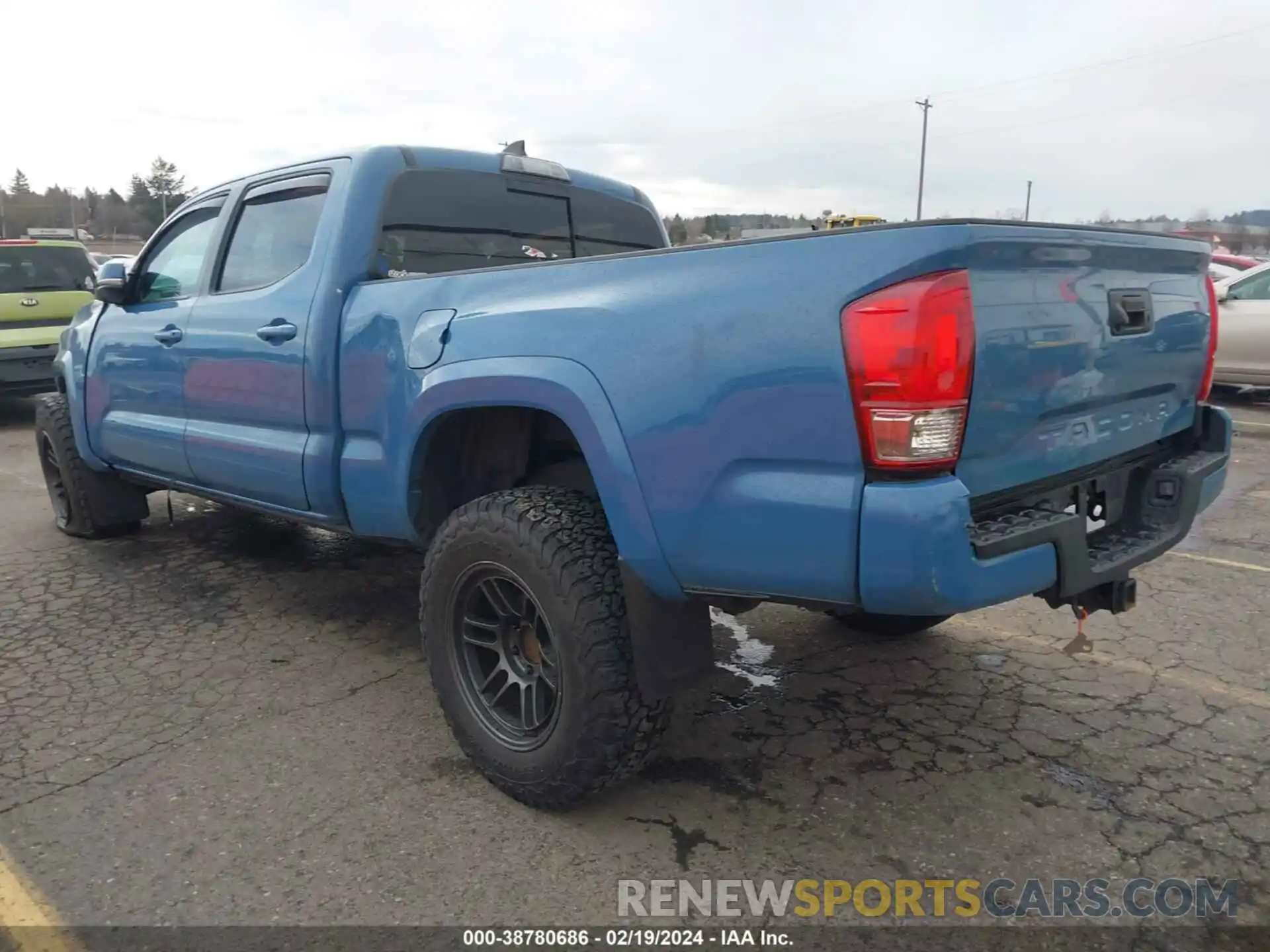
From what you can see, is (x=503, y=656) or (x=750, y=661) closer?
(x=503, y=656)

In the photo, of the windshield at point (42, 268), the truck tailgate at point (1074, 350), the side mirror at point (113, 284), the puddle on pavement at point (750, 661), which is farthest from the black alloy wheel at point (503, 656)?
the windshield at point (42, 268)

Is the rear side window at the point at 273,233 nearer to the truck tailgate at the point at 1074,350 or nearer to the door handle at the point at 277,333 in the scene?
the door handle at the point at 277,333

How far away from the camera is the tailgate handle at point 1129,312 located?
2.41 metres

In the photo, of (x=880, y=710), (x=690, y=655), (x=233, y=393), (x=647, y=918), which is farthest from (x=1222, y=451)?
(x=233, y=393)

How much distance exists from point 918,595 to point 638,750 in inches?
36.6

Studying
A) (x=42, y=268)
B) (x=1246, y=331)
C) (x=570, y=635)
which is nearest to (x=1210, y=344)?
(x=570, y=635)

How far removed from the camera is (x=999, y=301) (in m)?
2.07

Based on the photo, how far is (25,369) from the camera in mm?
9758

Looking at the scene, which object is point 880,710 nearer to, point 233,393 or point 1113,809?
point 1113,809

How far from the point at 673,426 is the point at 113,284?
3.62 meters

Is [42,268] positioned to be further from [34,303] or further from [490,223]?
[490,223]

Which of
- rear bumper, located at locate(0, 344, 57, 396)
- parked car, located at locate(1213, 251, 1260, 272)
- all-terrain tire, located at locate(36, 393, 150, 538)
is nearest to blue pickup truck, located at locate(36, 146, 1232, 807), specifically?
all-terrain tire, located at locate(36, 393, 150, 538)

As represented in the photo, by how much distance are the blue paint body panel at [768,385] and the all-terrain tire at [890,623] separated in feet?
3.75

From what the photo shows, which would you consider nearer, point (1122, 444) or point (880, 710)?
point (1122, 444)
